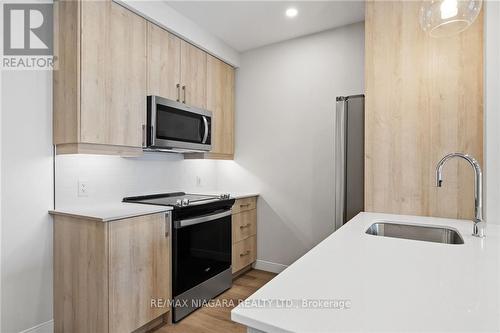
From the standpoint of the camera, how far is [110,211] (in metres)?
1.96

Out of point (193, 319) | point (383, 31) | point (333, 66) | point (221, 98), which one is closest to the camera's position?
point (383, 31)

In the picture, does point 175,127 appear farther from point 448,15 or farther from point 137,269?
point 448,15

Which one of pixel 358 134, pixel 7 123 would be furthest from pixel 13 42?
pixel 358 134

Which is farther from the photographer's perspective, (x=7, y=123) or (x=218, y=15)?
(x=218, y=15)

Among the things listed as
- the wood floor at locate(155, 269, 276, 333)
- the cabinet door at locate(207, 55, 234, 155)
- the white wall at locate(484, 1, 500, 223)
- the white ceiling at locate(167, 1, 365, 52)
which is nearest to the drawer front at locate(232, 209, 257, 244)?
the wood floor at locate(155, 269, 276, 333)

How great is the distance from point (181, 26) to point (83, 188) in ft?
5.35

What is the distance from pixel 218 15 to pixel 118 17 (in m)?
0.90

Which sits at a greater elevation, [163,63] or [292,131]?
[163,63]

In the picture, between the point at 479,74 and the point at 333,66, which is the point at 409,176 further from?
the point at 333,66

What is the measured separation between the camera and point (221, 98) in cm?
325

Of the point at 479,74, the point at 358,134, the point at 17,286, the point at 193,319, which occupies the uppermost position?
the point at 479,74

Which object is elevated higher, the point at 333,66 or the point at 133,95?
the point at 333,66

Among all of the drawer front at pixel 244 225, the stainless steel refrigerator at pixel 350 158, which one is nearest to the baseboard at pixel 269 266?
the drawer front at pixel 244 225

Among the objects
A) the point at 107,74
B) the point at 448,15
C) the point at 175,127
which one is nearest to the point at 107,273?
the point at 175,127
